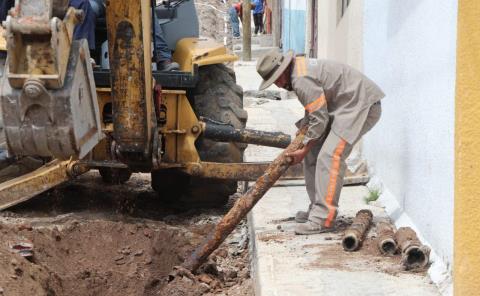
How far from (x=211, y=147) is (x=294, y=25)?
1604 cm

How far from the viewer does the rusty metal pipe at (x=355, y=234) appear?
20.3ft

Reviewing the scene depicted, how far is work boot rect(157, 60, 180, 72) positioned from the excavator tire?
407 millimetres

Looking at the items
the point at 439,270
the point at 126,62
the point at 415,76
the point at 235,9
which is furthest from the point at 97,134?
the point at 235,9

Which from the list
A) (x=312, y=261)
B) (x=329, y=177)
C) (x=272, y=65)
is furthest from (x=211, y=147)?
(x=312, y=261)

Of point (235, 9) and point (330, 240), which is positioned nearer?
point (330, 240)

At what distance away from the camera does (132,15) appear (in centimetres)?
607

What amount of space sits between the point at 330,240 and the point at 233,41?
26.8 meters

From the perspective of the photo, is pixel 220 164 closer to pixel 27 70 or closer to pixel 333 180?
pixel 333 180

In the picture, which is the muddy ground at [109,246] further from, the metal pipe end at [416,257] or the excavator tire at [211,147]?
the metal pipe end at [416,257]

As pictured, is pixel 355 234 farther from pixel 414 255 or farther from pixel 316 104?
pixel 316 104

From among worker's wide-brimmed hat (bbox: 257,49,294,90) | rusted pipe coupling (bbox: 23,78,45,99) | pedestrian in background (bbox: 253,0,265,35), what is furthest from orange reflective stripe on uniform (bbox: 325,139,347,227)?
pedestrian in background (bbox: 253,0,265,35)

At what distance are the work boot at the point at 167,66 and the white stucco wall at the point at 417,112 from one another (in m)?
1.81

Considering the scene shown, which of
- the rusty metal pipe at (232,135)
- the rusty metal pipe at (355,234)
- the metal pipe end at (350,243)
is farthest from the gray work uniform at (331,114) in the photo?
the rusty metal pipe at (232,135)

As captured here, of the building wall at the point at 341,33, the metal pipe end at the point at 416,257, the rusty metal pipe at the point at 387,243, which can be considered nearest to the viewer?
the metal pipe end at the point at 416,257
